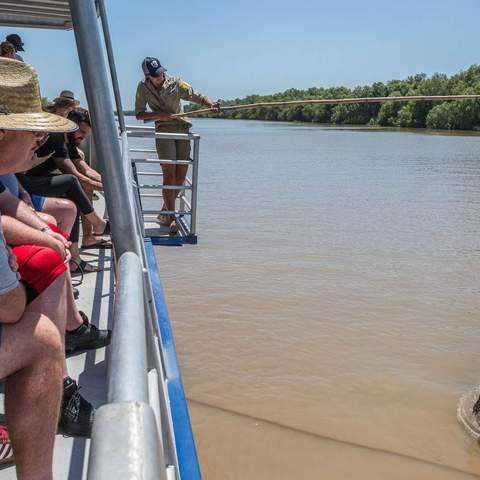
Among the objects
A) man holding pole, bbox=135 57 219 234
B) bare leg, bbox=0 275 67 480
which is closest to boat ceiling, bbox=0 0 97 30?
man holding pole, bbox=135 57 219 234

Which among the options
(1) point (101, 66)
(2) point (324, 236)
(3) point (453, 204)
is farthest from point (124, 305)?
(3) point (453, 204)

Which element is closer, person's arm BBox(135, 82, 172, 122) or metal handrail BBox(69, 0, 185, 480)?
metal handrail BBox(69, 0, 185, 480)

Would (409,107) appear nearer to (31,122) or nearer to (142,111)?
(142,111)

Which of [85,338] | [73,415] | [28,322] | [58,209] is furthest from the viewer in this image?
[58,209]

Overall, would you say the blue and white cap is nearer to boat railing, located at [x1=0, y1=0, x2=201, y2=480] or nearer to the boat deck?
the boat deck

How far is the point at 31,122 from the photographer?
1819 mm

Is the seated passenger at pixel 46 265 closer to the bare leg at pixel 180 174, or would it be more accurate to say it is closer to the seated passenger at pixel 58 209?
the seated passenger at pixel 58 209

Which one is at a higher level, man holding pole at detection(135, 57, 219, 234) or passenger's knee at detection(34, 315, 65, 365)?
passenger's knee at detection(34, 315, 65, 365)

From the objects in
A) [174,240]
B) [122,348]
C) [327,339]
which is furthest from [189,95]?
[122,348]

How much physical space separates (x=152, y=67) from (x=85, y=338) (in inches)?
177

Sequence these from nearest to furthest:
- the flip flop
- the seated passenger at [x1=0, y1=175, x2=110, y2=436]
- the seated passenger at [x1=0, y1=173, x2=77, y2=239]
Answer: the seated passenger at [x1=0, y1=175, x2=110, y2=436]
the seated passenger at [x1=0, y1=173, x2=77, y2=239]
the flip flop

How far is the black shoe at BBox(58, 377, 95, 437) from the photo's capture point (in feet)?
7.43

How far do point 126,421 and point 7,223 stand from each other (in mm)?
1478

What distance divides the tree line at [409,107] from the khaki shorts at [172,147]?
40.3 meters
